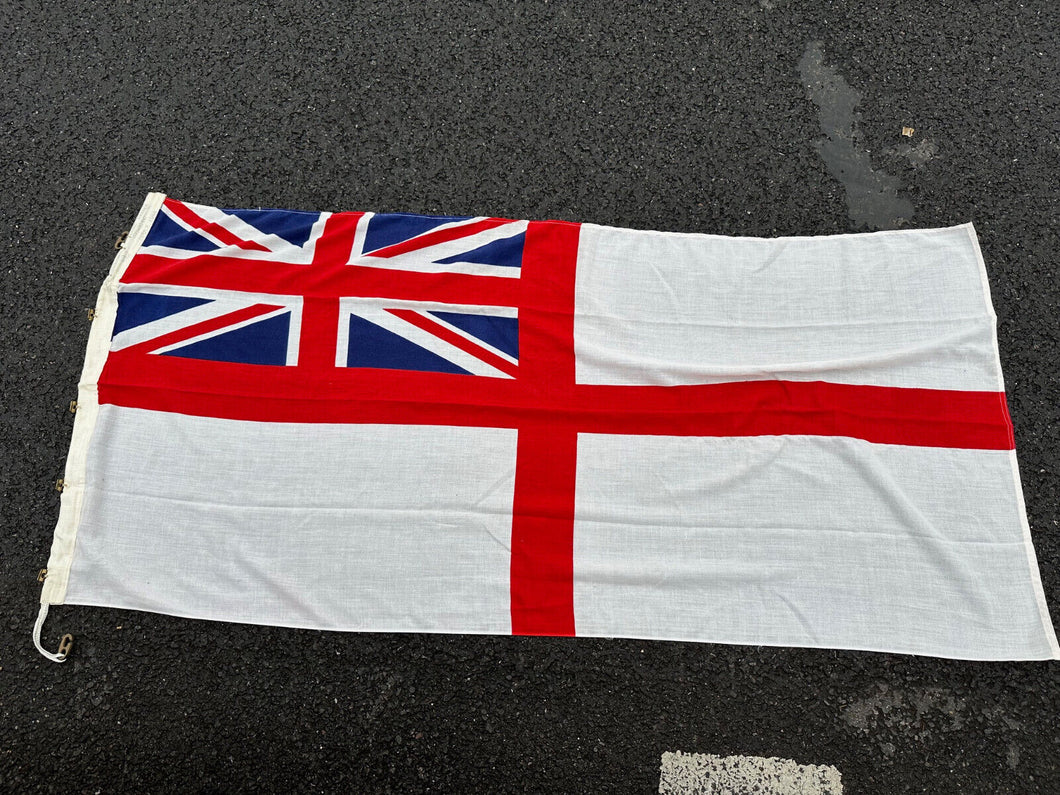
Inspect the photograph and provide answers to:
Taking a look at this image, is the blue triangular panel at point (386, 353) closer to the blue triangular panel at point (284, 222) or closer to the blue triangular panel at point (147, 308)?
the blue triangular panel at point (284, 222)

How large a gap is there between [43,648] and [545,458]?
125 cm

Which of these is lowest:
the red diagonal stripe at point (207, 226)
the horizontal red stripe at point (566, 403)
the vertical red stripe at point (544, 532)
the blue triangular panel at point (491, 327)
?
the vertical red stripe at point (544, 532)

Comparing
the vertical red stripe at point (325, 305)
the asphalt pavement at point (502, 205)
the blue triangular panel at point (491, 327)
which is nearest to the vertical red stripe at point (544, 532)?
the asphalt pavement at point (502, 205)

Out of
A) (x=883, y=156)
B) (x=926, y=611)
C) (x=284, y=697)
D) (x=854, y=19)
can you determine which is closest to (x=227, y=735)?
(x=284, y=697)

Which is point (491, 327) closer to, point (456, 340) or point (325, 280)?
point (456, 340)

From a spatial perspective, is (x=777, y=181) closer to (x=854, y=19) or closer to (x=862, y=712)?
(x=854, y=19)

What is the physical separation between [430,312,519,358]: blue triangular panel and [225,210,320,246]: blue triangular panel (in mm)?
411

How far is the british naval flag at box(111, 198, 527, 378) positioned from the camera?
169cm

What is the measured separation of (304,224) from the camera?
1.79 metres

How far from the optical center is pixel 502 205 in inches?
74.5

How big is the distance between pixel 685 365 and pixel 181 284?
127cm

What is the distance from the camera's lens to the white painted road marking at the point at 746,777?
1.53 meters

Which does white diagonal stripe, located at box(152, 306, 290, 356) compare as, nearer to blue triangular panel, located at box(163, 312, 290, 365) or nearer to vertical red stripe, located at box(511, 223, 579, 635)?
blue triangular panel, located at box(163, 312, 290, 365)

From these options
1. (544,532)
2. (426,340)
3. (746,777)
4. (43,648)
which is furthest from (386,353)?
(746,777)
